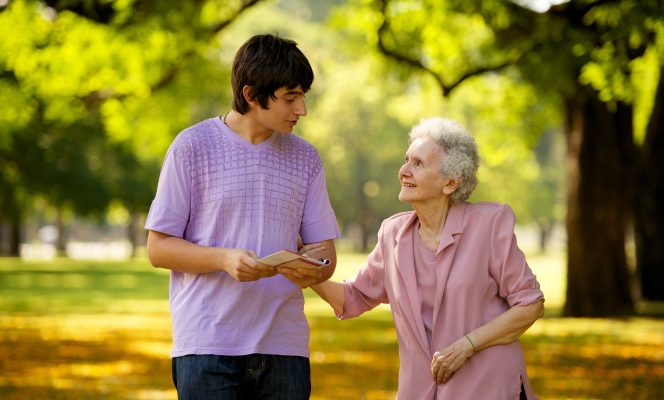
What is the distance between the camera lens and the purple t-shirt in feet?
13.8

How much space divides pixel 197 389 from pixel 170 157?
89 centimetres

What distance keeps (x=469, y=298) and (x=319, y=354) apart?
1090cm

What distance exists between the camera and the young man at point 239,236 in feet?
13.7

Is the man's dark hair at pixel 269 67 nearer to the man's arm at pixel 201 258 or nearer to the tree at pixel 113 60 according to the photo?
the man's arm at pixel 201 258

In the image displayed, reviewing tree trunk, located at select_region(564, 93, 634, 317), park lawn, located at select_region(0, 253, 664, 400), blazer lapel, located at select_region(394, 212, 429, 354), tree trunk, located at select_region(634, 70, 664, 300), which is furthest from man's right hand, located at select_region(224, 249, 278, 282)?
tree trunk, located at select_region(634, 70, 664, 300)

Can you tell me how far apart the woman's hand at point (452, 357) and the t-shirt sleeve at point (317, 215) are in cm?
Result: 65

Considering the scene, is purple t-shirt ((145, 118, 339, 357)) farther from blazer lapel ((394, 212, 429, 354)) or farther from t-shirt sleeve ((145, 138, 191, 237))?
blazer lapel ((394, 212, 429, 354))

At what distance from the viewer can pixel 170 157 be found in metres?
4.27

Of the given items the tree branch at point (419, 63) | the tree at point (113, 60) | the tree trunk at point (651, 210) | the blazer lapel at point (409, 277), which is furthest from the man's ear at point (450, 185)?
the tree trunk at point (651, 210)

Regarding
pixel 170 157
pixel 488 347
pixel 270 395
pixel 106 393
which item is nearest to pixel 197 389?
pixel 270 395

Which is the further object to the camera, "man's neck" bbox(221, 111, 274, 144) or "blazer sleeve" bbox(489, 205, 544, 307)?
"blazer sleeve" bbox(489, 205, 544, 307)

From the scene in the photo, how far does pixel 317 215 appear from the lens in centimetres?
451

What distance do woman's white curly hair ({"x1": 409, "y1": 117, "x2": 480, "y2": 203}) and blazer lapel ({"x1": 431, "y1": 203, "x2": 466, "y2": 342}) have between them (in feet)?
0.42

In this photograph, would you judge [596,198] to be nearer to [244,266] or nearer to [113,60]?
[113,60]
